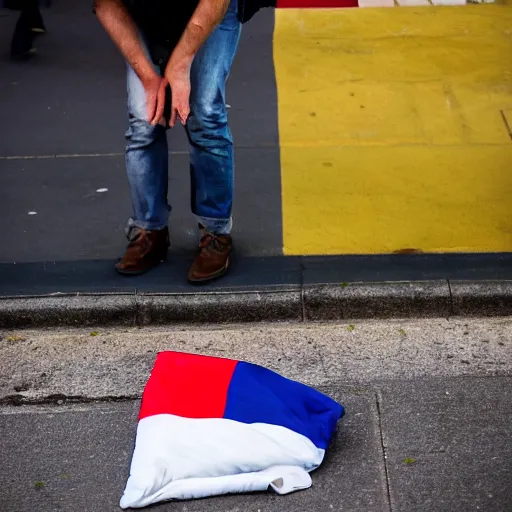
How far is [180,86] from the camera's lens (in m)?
4.23

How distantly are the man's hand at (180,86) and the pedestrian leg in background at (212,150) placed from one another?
86 mm

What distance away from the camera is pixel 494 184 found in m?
5.33

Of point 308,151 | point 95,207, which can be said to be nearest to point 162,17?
point 95,207

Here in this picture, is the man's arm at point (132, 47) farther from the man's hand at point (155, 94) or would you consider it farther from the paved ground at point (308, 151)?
the paved ground at point (308, 151)

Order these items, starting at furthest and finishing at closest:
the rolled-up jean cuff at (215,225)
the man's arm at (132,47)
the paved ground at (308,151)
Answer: the paved ground at (308,151) < the rolled-up jean cuff at (215,225) < the man's arm at (132,47)

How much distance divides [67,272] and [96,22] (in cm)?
362

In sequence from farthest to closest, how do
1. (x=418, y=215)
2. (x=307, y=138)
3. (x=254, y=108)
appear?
1. (x=254, y=108)
2. (x=307, y=138)
3. (x=418, y=215)

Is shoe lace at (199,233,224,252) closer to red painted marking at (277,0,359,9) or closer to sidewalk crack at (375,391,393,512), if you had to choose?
sidewalk crack at (375,391,393,512)

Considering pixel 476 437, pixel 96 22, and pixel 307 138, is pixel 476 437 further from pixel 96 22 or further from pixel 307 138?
pixel 96 22

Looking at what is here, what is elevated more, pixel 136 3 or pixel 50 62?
pixel 136 3

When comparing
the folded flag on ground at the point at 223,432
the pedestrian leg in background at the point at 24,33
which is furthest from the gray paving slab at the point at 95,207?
the pedestrian leg in background at the point at 24,33

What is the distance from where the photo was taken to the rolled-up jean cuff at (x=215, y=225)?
4625mm

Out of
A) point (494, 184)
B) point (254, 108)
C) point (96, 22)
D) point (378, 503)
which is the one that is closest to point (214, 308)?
point (378, 503)

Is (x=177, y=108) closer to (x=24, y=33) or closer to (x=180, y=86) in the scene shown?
(x=180, y=86)
